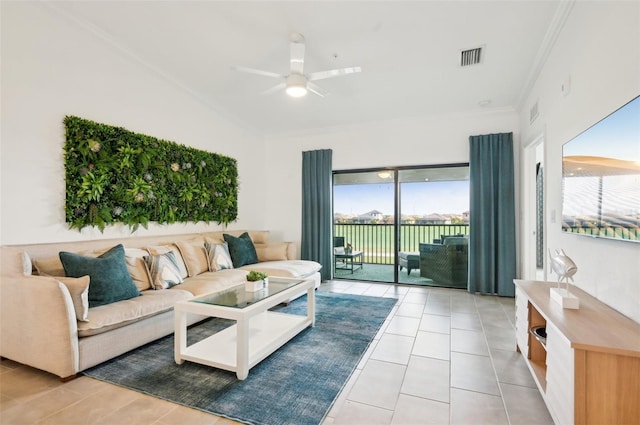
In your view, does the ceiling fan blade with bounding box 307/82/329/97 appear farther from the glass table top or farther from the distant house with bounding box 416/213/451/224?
the distant house with bounding box 416/213/451/224

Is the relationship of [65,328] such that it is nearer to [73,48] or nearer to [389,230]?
[73,48]

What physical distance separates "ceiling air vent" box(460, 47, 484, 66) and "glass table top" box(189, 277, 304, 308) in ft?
9.81

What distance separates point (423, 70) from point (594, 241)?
99.1 inches

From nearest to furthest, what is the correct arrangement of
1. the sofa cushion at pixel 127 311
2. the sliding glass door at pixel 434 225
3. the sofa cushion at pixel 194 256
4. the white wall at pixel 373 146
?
the sofa cushion at pixel 127 311, the sofa cushion at pixel 194 256, the white wall at pixel 373 146, the sliding glass door at pixel 434 225

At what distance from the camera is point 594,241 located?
2008mm

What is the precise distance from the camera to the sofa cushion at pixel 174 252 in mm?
3449

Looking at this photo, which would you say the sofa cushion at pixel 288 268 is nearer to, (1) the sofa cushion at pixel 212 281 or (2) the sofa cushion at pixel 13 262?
(1) the sofa cushion at pixel 212 281

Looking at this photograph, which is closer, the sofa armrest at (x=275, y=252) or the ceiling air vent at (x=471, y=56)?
the ceiling air vent at (x=471, y=56)

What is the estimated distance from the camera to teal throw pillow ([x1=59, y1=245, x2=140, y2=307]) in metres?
2.54

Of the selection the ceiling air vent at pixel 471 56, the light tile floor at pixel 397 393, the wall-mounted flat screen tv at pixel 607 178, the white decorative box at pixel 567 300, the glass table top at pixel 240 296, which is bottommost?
the light tile floor at pixel 397 393

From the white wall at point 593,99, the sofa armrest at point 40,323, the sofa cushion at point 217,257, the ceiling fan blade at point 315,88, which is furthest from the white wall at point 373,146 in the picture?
the sofa armrest at point 40,323

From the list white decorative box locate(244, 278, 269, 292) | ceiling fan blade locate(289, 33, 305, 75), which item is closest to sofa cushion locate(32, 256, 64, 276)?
white decorative box locate(244, 278, 269, 292)

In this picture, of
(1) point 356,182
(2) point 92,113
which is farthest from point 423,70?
(2) point 92,113

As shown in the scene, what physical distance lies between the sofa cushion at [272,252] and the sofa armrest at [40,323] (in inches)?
116
